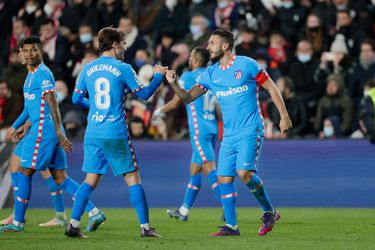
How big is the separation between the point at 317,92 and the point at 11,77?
6227mm

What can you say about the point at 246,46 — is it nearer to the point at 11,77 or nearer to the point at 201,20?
the point at 201,20

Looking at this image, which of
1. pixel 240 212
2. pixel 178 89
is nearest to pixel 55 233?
pixel 178 89

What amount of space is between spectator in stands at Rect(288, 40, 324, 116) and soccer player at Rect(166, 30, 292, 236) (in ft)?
23.2

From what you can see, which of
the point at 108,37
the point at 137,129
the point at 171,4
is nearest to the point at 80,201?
the point at 108,37

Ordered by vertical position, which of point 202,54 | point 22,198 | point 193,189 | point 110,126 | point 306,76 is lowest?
point 193,189

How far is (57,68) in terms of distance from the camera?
20.2 m

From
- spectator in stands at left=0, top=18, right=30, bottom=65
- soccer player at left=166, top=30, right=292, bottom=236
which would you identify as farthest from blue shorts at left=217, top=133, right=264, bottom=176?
spectator in stands at left=0, top=18, right=30, bottom=65

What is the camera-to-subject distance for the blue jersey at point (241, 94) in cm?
1114

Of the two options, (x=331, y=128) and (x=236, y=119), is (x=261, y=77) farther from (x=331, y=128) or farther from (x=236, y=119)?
(x=331, y=128)

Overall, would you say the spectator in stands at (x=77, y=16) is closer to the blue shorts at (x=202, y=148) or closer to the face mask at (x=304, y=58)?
the face mask at (x=304, y=58)

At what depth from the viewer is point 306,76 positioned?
18750 millimetres

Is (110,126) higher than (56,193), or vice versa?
(110,126)

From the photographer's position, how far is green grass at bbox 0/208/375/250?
990cm

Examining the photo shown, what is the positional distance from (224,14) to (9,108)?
15.7 ft
